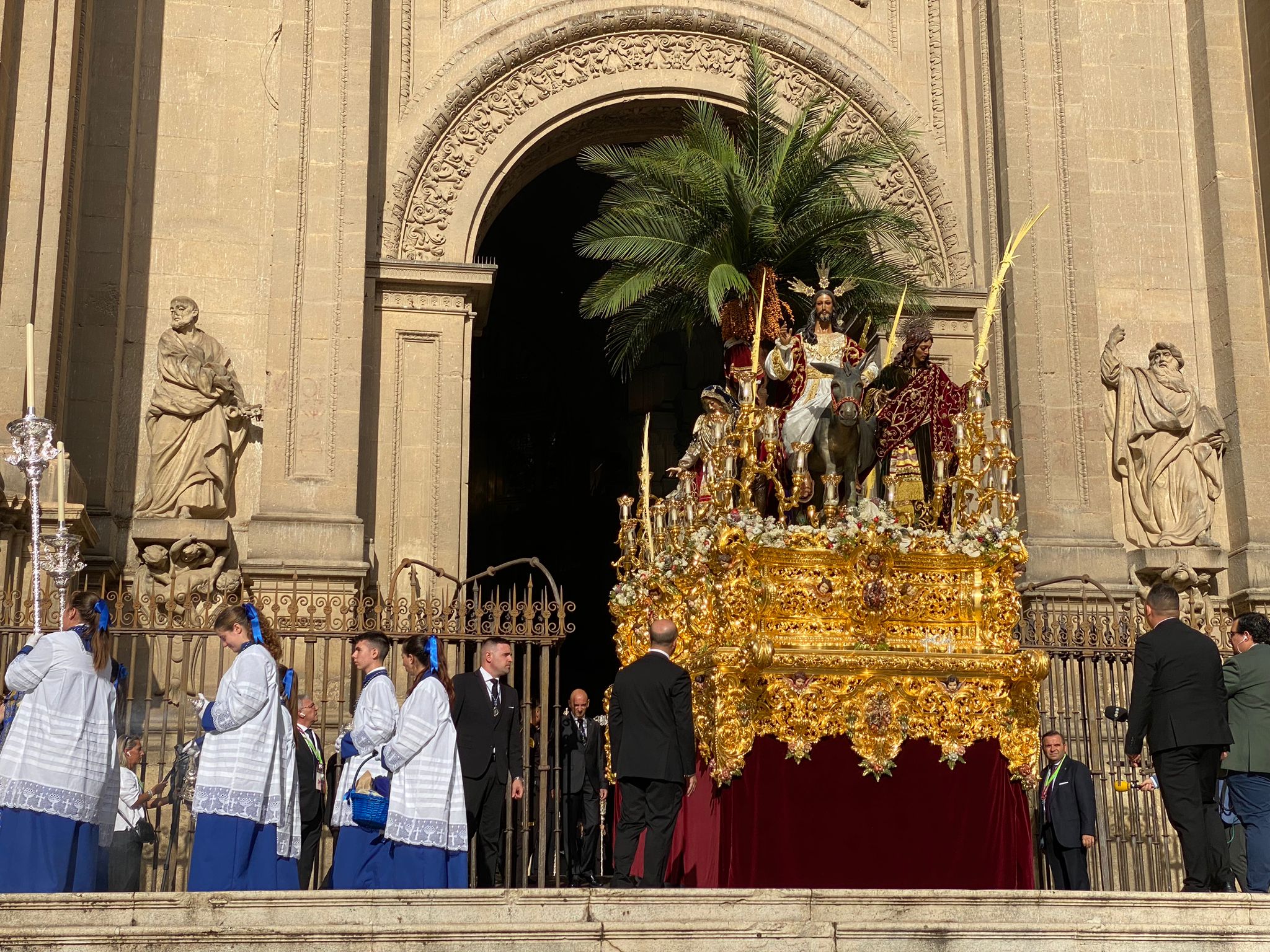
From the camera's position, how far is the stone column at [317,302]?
15.0 meters

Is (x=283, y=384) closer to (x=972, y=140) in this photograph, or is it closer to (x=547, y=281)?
(x=972, y=140)

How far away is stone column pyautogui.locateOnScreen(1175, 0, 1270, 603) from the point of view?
1650 cm

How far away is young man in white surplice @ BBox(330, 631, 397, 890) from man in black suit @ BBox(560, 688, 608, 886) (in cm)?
448

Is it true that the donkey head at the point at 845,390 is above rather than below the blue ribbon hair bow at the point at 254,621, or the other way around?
above

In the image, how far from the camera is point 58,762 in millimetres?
9070

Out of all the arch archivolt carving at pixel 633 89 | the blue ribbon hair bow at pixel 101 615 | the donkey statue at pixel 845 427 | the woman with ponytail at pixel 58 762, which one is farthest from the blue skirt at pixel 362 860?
the arch archivolt carving at pixel 633 89

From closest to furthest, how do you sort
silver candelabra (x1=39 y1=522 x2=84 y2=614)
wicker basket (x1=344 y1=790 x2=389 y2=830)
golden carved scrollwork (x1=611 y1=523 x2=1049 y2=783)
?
wicker basket (x1=344 y1=790 x2=389 y2=830), silver candelabra (x1=39 y1=522 x2=84 y2=614), golden carved scrollwork (x1=611 y1=523 x2=1049 y2=783)

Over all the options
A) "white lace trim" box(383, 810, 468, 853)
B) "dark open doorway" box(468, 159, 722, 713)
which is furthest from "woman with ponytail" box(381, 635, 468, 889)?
"dark open doorway" box(468, 159, 722, 713)

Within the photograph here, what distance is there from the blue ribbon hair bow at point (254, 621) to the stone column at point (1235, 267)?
10.4 m

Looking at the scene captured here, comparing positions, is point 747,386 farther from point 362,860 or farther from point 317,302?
point 317,302

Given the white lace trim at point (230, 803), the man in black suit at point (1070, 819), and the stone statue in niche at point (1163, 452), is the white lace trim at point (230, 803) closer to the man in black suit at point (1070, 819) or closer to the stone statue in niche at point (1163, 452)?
the man in black suit at point (1070, 819)

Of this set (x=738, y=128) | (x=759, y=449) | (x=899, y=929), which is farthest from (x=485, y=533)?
(x=899, y=929)

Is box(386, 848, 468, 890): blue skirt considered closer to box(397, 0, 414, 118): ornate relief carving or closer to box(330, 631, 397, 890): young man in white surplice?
box(330, 631, 397, 890): young man in white surplice

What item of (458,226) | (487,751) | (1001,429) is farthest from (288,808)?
(458,226)
